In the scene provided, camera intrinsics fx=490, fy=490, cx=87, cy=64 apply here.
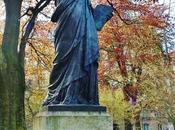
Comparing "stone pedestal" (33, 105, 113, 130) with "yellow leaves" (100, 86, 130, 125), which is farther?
"yellow leaves" (100, 86, 130, 125)

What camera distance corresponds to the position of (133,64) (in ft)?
85.5

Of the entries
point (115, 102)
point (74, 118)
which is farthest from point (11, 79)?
point (115, 102)

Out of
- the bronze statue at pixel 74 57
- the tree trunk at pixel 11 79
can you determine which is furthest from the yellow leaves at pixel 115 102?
the bronze statue at pixel 74 57

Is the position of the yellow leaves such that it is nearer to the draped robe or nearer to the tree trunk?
the tree trunk

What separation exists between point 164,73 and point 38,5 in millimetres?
11187

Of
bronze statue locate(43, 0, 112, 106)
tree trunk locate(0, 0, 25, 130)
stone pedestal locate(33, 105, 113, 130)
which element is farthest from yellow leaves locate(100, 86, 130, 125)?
stone pedestal locate(33, 105, 113, 130)

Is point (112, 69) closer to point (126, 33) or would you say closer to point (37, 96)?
point (126, 33)

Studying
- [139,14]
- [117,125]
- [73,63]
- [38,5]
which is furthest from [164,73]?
[73,63]

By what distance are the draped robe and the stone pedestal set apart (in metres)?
0.26

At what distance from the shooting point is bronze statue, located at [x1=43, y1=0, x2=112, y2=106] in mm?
8141

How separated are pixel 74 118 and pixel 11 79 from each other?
9.25 m

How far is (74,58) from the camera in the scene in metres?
8.32

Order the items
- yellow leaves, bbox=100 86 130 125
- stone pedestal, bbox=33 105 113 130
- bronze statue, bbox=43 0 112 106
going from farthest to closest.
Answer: yellow leaves, bbox=100 86 130 125
bronze statue, bbox=43 0 112 106
stone pedestal, bbox=33 105 113 130

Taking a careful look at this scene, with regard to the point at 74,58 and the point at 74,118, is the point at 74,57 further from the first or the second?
the point at 74,118
